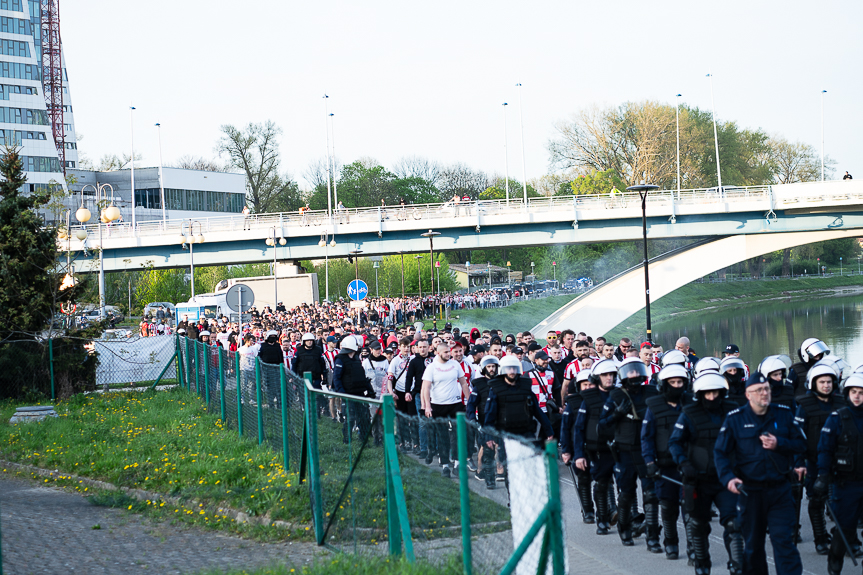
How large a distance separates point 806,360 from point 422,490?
640cm

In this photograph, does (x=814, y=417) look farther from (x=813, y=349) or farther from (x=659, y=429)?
(x=813, y=349)

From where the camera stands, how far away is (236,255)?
46.5 metres

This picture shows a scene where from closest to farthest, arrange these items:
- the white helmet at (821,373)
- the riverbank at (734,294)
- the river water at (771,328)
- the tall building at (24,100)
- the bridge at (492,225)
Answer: the white helmet at (821,373), the bridge at (492,225), the river water at (771,328), the riverbank at (734,294), the tall building at (24,100)

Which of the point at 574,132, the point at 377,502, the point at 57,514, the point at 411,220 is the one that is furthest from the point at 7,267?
the point at 574,132

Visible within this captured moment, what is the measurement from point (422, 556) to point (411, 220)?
38522 mm

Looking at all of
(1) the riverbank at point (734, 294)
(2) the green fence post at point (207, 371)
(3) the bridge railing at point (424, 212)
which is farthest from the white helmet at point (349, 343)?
(1) the riverbank at point (734, 294)

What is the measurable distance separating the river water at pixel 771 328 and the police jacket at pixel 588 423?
3614cm

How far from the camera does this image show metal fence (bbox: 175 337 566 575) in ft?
14.1

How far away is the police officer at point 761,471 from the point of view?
608 centimetres

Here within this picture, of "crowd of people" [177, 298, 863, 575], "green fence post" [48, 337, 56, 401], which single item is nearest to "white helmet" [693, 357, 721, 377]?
"crowd of people" [177, 298, 863, 575]

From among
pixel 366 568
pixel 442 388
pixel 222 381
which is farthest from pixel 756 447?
pixel 222 381

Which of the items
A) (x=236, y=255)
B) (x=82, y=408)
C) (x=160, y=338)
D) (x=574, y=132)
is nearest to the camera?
(x=82, y=408)

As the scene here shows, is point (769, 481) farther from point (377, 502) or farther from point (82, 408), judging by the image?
point (82, 408)

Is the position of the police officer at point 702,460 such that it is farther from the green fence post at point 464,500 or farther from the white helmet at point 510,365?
the white helmet at point 510,365
